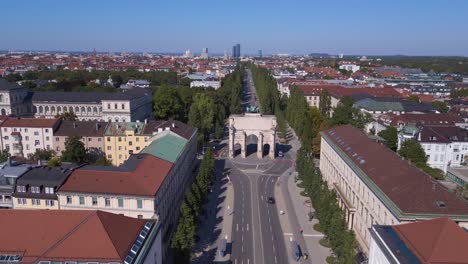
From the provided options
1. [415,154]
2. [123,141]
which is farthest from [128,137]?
[415,154]

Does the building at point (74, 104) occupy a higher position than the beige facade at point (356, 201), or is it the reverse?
the building at point (74, 104)

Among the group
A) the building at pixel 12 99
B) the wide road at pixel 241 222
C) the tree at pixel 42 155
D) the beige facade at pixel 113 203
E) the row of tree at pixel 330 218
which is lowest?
the wide road at pixel 241 222

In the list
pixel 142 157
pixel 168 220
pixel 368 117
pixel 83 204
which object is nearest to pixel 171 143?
pixel 142 157

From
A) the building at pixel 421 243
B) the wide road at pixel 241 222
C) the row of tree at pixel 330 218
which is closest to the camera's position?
the building at pixel 421 243

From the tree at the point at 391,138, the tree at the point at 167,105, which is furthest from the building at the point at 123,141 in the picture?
the tree at the point at 391,138

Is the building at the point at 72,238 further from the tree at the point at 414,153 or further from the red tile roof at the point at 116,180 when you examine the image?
the tree at the point at 414,153

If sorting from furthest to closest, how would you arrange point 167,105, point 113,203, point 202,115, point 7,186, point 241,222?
point 167,105, point 202,115, point 241,222, point 7,186, point 113,203

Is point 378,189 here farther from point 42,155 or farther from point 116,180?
point 42,155
